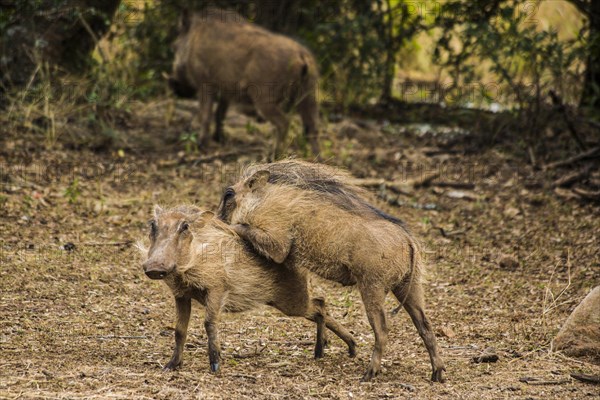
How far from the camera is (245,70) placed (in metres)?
8.95

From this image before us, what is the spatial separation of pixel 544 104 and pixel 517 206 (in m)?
1.78

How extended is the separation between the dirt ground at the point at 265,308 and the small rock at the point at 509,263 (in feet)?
0.05

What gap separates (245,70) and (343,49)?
206 cm

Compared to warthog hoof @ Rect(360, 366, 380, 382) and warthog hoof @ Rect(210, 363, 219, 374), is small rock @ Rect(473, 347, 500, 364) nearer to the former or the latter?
warthog hoof @ Rect(360, 366, 380, 382)

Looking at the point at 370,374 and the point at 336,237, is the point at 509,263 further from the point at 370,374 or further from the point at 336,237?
the point at 370,374

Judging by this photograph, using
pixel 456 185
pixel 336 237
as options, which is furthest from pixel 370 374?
pixel 456 185

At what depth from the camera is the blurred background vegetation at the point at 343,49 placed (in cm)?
894

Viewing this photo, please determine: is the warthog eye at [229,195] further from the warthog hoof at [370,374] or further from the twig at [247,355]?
the warthog hoof at [370,374]

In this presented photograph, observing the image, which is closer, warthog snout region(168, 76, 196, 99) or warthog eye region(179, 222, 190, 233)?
warthog eye region(179, 222, 190, 233)

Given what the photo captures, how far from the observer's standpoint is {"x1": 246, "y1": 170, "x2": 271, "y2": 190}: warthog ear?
16.9ft

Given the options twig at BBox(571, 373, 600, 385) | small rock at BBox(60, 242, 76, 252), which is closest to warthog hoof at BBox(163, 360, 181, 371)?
twig at BBox(571, 373, 600, 385)

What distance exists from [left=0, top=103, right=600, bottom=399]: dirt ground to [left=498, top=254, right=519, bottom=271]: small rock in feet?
0.05

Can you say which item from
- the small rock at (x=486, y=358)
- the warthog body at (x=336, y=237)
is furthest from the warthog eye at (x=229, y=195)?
the small rock at (x=486, y=358)

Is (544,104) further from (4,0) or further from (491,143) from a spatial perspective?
(4,0)
